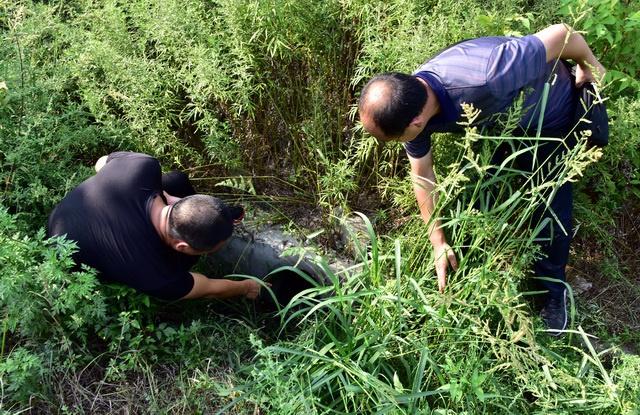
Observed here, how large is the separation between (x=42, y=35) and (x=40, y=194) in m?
1.27

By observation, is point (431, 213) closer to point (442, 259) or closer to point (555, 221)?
point (442, 259)

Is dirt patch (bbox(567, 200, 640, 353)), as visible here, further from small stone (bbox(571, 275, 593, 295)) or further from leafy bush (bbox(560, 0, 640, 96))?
leafy bush (bbox(560, 0, 640, 96))

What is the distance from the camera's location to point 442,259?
87.6 inches

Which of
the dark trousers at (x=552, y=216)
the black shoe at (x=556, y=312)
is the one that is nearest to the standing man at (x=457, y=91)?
the dark trousers at (x=552, y=216)

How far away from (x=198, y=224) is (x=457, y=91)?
1220mm

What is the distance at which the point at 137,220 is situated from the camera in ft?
7.55

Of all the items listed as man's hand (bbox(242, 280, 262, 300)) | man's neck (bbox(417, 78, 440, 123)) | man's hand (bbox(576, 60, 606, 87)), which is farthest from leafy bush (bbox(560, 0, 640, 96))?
man's hand (bbox(242, 280, 262, 300))

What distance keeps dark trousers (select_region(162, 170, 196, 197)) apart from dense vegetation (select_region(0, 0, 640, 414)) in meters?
0.17

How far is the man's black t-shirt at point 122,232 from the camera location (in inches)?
89.2

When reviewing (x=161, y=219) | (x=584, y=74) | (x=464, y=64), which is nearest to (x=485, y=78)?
(x=464, y=64)

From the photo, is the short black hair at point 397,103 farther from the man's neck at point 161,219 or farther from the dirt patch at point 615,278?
the dirt patch at point 615,278

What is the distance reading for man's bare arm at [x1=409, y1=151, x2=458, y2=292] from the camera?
221 centimetres

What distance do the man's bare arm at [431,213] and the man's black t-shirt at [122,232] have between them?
1.10m

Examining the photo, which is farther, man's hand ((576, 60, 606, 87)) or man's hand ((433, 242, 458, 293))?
man's hand ((576, 60, 606, 87))
